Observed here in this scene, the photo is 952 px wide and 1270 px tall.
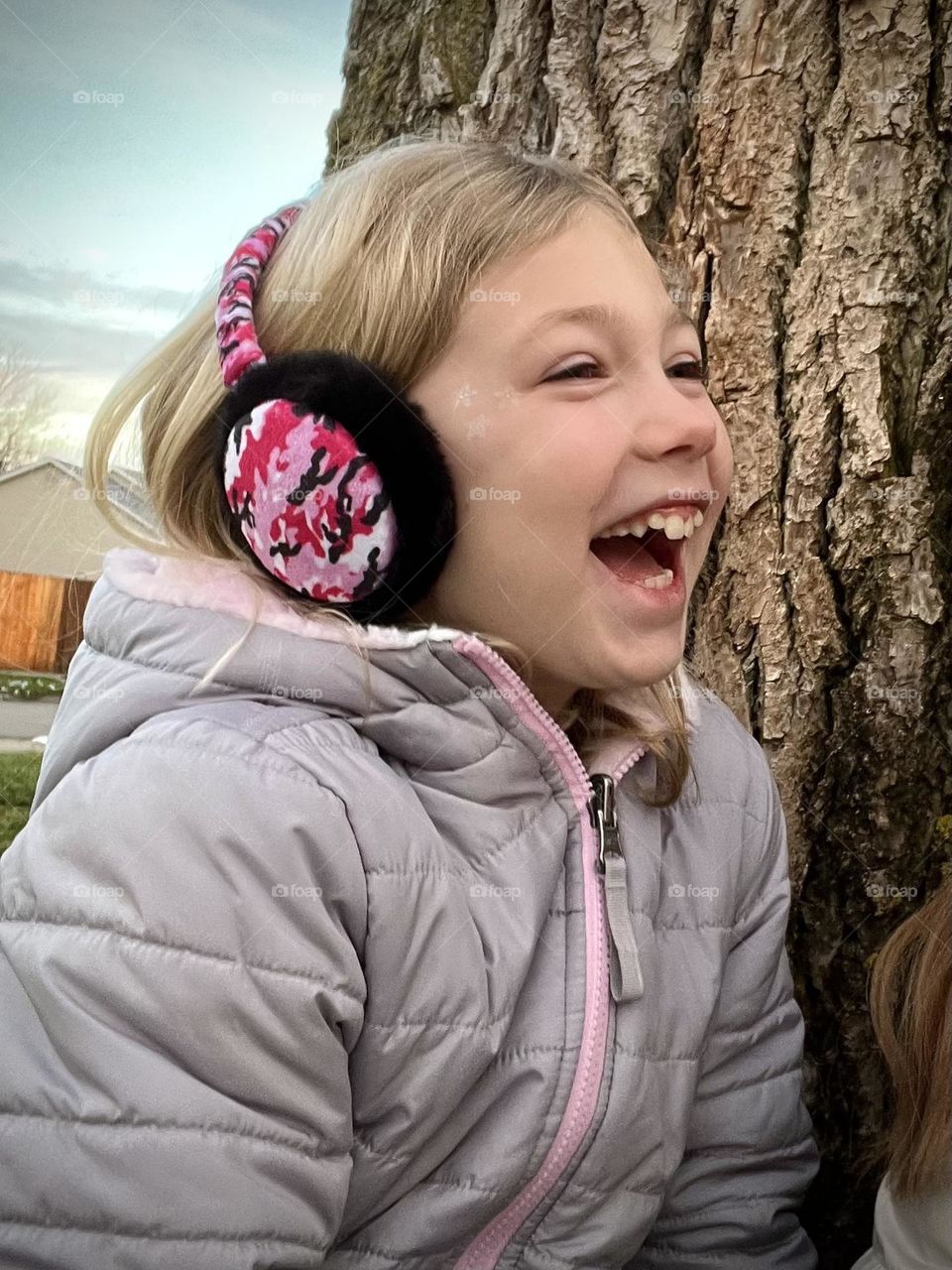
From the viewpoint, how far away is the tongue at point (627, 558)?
1.54 metres

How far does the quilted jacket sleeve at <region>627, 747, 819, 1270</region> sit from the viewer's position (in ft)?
5.52

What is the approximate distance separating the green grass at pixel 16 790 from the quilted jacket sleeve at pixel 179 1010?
98 cm

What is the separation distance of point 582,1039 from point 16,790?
4.16 feet

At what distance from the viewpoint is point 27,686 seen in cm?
219

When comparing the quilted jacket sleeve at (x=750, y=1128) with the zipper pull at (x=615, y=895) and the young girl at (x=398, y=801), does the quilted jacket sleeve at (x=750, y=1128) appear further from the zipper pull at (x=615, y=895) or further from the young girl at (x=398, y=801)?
the zipper pull at (x=615, y=895)

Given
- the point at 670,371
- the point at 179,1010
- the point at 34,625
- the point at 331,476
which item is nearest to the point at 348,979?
the point at 179,1010

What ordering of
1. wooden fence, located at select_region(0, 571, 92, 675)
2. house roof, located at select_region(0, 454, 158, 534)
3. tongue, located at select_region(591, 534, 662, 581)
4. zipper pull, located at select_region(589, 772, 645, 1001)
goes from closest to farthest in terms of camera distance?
zipper pull, located at select_region(589, 772, 645, 1001), tongue, located at select_region(591, 534, 662, 581), house roof, located at select_region(0, 454, 158, 534), wooden fence, located at select_region(0, 571, 92, 675)

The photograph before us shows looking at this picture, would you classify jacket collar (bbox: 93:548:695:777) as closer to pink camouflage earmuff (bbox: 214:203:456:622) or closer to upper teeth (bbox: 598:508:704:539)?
pink camouflage earmuff (bbox: 214:203:456:622)

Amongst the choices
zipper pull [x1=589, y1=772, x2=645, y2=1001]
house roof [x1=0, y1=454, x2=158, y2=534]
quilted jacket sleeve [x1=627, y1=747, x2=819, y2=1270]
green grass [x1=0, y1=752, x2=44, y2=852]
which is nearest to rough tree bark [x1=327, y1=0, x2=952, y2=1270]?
quilted jacket sleeve [x1=627, y1=747, x2=819, y2=1270]

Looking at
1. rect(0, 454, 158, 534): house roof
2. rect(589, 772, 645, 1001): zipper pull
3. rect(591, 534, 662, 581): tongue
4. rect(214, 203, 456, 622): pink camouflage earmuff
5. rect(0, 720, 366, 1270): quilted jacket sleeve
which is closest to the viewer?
rect(0, 720, 366, 1270): quilted jacket sleeve

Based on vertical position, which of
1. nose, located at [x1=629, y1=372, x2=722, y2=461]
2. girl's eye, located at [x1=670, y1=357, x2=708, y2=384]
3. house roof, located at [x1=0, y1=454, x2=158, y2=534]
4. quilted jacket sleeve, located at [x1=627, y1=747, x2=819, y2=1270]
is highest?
girl's eye, located at [x1=670, y1=357, x2=708, y2=384]

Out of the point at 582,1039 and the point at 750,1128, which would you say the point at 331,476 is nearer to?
the point at 582,1039

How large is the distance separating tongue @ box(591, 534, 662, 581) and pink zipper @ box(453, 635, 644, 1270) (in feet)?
0.62

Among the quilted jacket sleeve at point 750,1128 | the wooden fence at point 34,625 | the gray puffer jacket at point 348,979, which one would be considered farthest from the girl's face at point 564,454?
the wooden fence at point 34,625
